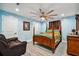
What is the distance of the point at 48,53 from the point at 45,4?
1.35 meters

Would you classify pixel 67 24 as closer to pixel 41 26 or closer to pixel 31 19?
pixel 41 26

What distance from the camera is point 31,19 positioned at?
2.29 meters

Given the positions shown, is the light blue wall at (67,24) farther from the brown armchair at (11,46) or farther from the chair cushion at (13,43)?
the chair cushion at (13,43)

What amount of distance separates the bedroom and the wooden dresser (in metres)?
0.31

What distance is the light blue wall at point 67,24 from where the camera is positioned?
2.06 m

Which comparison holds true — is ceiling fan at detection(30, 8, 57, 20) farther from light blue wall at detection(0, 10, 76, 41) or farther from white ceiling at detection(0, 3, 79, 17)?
light blue wall at detection(0, 10, 76, 41)

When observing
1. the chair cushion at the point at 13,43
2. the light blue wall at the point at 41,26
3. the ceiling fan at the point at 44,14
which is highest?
the ceiling fan at the point at 44,14

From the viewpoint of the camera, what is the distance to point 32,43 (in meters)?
2.50

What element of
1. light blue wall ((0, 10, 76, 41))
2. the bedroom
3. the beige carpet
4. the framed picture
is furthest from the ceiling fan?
the beige carpet

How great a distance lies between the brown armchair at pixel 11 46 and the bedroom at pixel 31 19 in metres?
0.11

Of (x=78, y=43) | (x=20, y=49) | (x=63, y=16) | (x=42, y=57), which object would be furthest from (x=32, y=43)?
(x=78, y=43)

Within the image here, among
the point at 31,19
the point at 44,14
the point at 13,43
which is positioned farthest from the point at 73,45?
the point at 13,43

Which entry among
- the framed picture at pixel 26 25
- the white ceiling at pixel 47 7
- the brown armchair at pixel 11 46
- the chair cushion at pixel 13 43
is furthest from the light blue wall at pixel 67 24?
the chair cushion at pixel 13 43

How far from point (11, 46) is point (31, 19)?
0.95 meters
